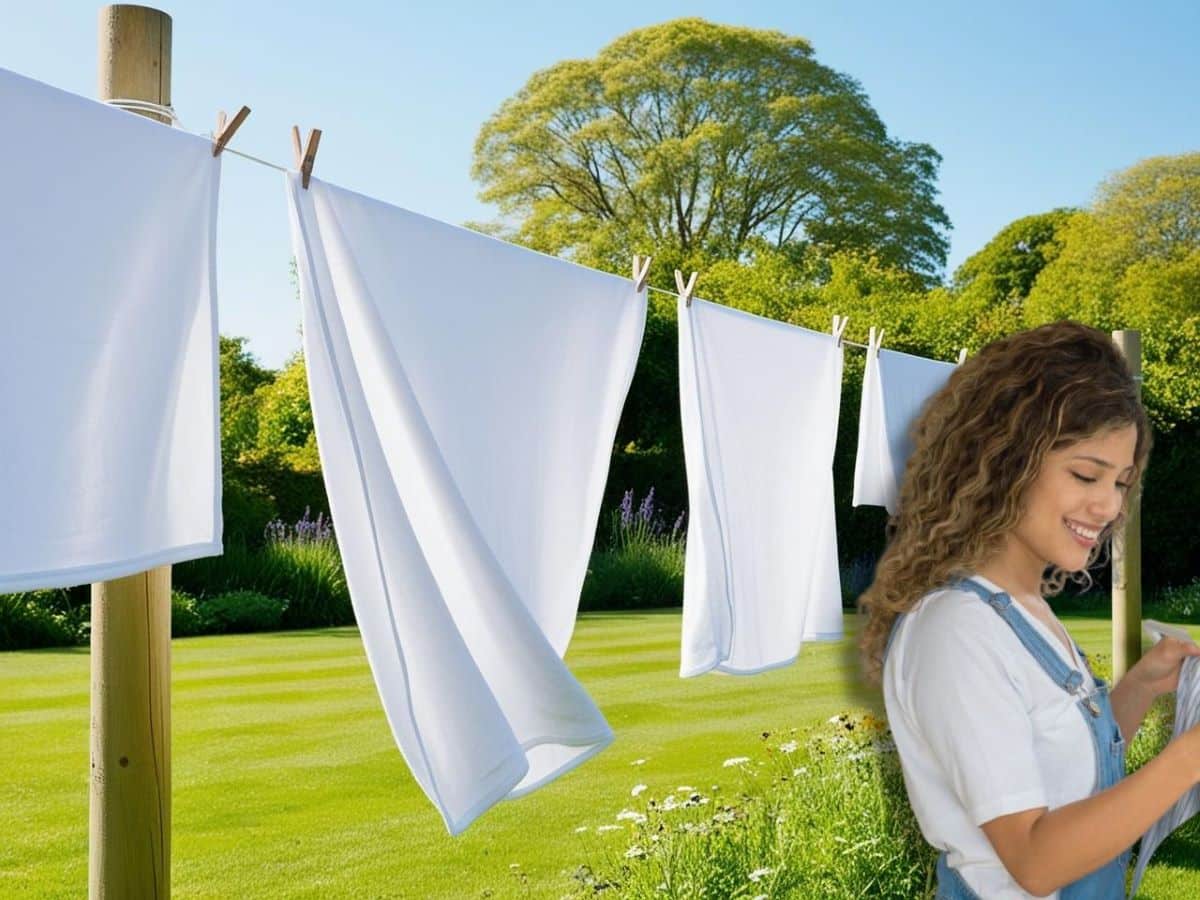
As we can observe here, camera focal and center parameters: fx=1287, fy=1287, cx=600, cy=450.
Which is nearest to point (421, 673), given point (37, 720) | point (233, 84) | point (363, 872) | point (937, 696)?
point (937, 696)

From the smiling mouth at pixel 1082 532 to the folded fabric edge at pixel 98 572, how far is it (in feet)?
3.48

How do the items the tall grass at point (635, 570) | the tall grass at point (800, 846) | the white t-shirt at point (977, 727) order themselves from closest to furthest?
the white t-shirt at point (977, 727)
the tall grass at point (800, 846)
the tall grass at point (635, 570)

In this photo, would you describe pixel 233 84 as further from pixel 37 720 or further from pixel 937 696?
pixel 937 696

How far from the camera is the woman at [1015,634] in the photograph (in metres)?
1.48

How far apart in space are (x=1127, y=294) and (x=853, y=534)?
17458 millimetres

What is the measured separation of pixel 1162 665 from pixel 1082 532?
0.40m

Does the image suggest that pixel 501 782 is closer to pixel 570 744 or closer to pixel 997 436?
pixel 570 744

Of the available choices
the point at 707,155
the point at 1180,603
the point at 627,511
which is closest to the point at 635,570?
the point at 627,511

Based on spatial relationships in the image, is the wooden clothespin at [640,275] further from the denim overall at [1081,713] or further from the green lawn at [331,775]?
the green lawn at [331,775]

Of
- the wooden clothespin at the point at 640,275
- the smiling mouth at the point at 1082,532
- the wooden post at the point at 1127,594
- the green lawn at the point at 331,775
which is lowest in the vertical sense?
the green lawn at the point at 331,775

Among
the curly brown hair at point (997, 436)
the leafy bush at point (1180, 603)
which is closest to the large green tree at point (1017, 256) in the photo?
the leafy bush at point (1180, 603)

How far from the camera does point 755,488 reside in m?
2.91

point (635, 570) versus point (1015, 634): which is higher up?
point (1015, 634)

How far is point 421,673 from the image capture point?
1684mm
